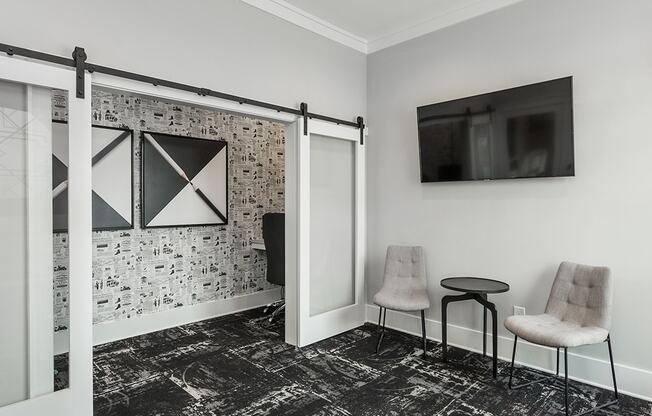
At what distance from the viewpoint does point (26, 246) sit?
2.18 m

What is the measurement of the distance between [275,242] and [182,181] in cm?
119

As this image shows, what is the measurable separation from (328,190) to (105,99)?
7.42 ft

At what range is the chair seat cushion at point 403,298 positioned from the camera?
3.32m

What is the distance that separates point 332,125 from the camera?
3.86 meters

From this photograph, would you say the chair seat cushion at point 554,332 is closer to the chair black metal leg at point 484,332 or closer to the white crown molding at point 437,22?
the chair black metal leg at point 484,332

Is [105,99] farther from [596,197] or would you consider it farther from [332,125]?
[596,197]

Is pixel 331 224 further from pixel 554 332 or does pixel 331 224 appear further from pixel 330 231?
pixel 554 332

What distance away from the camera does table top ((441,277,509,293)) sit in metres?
2.98

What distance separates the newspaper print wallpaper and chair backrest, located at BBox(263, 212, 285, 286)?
2.12 feet

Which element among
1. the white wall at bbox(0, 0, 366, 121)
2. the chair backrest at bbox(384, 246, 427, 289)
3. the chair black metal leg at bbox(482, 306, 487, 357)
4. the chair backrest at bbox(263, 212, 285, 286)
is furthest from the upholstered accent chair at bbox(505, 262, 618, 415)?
the white wall at bbox(0, 0, 366, 121)

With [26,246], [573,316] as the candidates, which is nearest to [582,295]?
[573,316]

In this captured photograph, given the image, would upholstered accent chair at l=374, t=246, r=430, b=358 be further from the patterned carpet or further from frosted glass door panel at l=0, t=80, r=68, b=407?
frosted glass door panel at l=0, t=80, r=68, b=407

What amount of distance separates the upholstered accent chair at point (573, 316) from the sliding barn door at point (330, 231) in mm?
1686

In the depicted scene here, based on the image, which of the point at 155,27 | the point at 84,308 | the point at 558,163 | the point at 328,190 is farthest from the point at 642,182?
the point at 84,308
